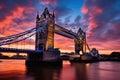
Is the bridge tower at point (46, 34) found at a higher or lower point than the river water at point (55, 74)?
higher

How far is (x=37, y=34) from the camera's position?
54.9 metres

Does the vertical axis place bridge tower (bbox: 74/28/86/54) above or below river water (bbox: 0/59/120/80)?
above

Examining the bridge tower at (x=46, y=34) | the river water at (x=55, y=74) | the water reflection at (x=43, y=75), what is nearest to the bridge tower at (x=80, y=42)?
the bridge tower at (x=46, y=34)

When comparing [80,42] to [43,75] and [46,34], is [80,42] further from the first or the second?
[43,75]

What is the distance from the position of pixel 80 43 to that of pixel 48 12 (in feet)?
125

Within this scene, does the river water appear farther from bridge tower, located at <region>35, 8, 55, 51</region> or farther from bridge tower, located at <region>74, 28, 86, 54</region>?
bridge tower, located at <region>74, 28, 86, 54</region>

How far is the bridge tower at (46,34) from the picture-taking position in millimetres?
52031

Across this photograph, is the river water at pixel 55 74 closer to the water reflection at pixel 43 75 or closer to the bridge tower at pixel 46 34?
the water reflection at pixel 43 75

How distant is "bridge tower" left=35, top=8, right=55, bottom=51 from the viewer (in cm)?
5203

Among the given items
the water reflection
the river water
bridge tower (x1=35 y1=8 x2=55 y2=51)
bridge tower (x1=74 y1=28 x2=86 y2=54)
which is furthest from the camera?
bridge tower (x1=74 y1=28 x2=86 y2=54)

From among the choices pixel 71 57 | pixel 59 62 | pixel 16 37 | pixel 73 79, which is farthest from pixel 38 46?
pixel 71 57

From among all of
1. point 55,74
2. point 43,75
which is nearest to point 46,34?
point 55,74

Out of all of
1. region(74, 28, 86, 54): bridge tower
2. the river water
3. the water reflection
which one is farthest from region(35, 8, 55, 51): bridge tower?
region(74, 28, 86, 54): bridge tower

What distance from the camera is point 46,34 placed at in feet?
172
